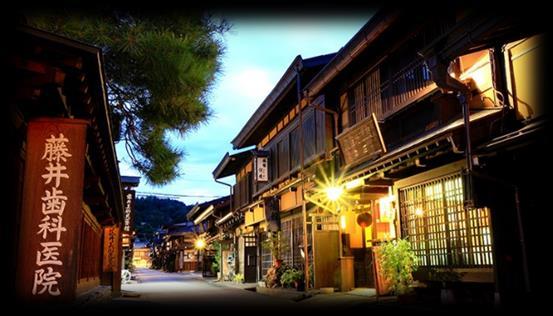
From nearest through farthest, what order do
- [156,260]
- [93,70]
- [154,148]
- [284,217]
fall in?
1. [93,70]
2. [154,148]
3. [284,217]
4. [156,260]

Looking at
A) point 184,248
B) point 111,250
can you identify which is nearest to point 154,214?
point 184,248

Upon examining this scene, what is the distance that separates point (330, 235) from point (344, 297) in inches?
128

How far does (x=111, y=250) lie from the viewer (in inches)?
892

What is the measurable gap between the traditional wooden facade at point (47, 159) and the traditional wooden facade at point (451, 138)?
6.45 m

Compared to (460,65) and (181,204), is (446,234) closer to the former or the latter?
(460,65)

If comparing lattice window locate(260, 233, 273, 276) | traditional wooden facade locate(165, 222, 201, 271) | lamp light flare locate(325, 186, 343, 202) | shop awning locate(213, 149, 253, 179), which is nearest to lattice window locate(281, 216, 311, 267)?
lattice window locate(260, 233, 273, 276)

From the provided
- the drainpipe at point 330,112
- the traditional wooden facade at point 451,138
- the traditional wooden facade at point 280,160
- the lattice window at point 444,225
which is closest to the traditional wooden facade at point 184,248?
the traditional wooden facade at point 280,160

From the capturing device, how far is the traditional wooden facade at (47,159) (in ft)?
22.0

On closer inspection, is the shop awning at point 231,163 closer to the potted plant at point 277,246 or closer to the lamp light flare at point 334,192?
the potted plant at point 277,246

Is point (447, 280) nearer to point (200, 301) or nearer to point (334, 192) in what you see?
point (334, 192)

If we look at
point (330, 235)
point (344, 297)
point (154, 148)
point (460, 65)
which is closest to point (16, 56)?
point (154, 148)

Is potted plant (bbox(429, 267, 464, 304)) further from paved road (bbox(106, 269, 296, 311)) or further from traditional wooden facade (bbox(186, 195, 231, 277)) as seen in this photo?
traditional wooden facade (bbox(186, 195, 231, 277))

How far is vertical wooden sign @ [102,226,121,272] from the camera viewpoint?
73.5ft

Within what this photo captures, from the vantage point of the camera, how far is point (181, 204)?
12794cm
